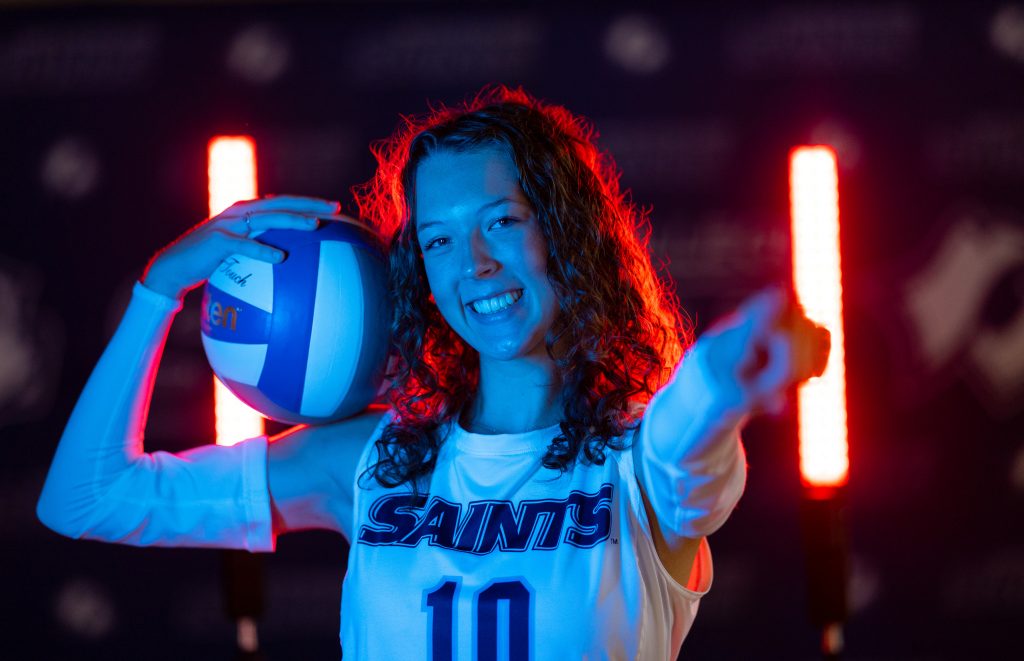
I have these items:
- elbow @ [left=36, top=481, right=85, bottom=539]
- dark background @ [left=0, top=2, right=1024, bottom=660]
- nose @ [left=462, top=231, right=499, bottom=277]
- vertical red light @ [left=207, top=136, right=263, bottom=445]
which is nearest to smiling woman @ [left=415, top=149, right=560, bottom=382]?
nose @ [left=462, top=231, right=499, bottom=277]

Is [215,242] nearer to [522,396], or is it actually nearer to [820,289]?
[522,396]

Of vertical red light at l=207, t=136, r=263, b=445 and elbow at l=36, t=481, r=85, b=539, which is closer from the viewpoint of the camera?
elbow at l=36, t=481, r=85, b=539

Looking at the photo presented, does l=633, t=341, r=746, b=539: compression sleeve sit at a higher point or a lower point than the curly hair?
lower

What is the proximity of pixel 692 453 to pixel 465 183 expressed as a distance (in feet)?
1.70

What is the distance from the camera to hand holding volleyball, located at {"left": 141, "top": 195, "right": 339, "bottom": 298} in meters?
1.39

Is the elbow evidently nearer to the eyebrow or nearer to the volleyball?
the volleyball

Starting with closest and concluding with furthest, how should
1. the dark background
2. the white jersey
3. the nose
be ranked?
1. the white jersey
2. the nose
3. the dark background

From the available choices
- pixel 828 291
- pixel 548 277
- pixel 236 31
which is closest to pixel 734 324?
pixel 548 277

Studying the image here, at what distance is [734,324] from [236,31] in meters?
2.22

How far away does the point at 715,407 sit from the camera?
917 millimetres

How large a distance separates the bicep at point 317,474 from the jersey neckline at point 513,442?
0.66ft

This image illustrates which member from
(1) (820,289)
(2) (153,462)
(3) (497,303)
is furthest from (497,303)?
(1) (820,289)

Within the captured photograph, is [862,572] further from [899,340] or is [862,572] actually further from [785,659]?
[899,340]

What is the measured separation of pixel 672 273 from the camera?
8.57 ft
